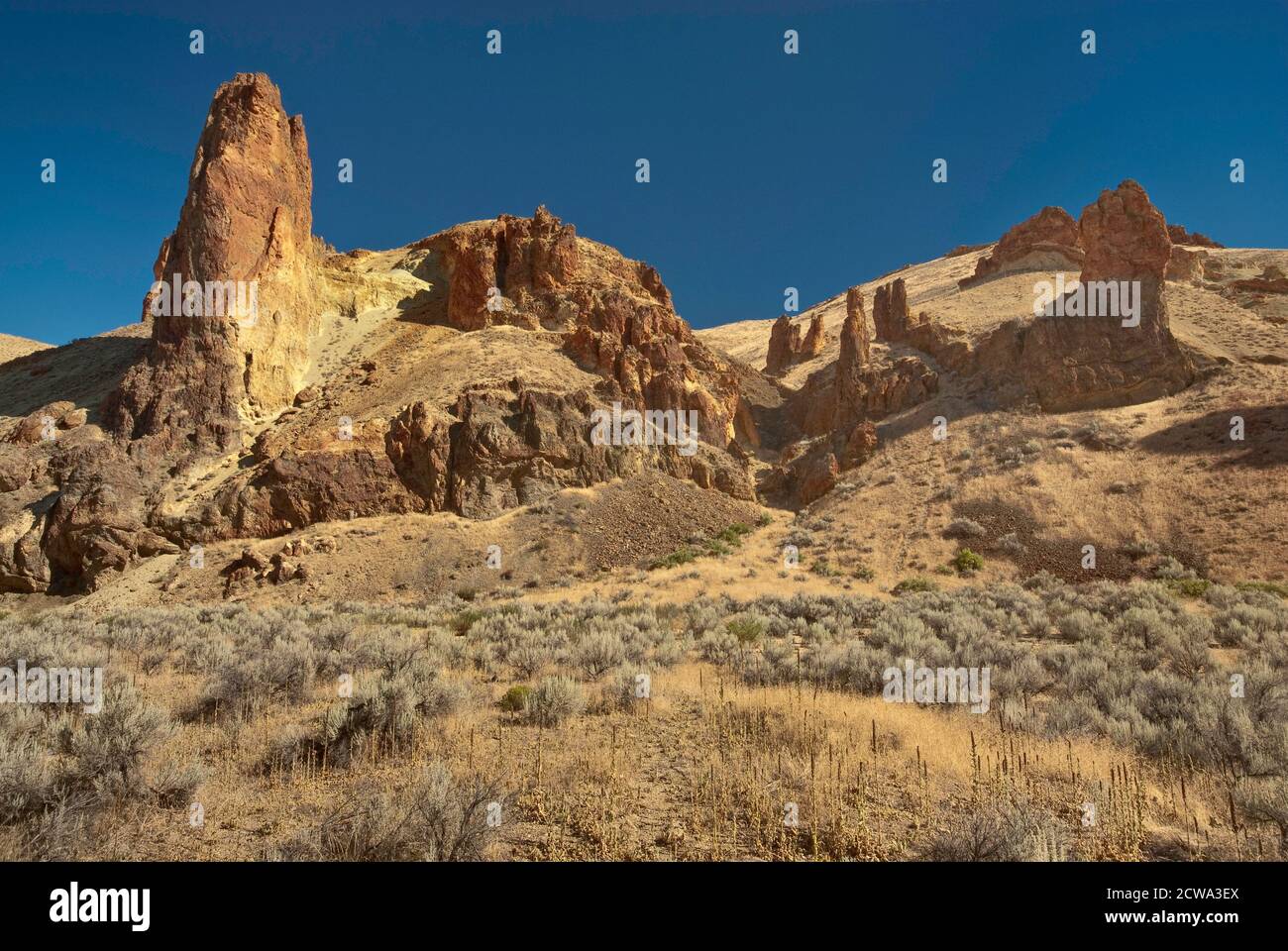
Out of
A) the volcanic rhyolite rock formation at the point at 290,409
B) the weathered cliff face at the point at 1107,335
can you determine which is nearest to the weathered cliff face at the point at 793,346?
the weathered cliff face at the point at 1107,335

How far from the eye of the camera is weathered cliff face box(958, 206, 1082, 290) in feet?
192

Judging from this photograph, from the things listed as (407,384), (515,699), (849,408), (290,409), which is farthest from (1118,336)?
(290,409)

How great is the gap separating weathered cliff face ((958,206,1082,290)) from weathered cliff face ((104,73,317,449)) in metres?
64.9

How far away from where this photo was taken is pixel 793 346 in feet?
204

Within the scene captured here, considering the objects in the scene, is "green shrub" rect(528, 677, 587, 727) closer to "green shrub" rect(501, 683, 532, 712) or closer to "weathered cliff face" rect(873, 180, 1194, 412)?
Result: "green shrub" rect(501, 683, 532, 712)

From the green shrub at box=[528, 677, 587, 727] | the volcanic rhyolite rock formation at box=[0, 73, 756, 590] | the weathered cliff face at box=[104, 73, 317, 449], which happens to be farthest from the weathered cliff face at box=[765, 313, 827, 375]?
the green shrub at box=[528, 677, 587, 727]

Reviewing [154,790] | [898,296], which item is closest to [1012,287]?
[898,296]

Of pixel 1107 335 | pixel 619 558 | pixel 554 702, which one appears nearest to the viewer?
pixel 554 702

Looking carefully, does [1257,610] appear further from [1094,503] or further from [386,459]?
[386,459]

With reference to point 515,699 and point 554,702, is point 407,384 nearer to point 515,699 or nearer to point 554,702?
point 515,699

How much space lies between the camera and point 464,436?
91.4 feet

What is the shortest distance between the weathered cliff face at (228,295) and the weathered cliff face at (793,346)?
4448cm

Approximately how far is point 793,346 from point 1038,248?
27097 mm

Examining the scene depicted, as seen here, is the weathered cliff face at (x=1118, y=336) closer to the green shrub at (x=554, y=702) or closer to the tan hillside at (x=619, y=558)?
the tan hillside at (x=619, y=558)
